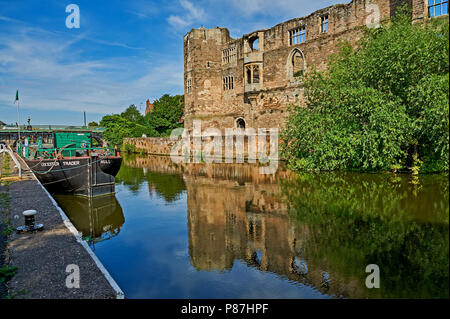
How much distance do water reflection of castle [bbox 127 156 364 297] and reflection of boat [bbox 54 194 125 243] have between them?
276 cm

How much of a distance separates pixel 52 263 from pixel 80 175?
10.9 m

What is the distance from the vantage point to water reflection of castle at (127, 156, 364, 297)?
6.48 metres

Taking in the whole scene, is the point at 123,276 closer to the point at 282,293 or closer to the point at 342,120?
the point at 282,293

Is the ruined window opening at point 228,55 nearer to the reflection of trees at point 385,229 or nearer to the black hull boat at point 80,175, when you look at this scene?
the black hull boat at point 80,175

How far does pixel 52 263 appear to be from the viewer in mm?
5945

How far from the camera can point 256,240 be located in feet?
28.4

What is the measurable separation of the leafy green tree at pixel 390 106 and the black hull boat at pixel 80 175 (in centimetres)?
1135

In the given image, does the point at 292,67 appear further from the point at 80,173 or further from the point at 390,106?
the point at 80,173

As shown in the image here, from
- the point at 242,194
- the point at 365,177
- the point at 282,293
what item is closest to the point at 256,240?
the point at 282,293

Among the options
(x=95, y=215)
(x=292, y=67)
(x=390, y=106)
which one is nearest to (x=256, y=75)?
(x=292, y=67)

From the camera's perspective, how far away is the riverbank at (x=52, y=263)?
16.0 feet

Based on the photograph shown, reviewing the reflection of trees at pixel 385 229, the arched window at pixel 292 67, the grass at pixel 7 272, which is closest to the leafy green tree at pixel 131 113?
the arched window at pixel 292 67

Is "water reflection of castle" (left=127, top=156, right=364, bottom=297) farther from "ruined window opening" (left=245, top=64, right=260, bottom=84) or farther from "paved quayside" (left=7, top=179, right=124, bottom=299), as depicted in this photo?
"ruined window opening" (left=245, top=64, right=260, bottom=84)

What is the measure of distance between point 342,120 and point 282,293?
530 inches
